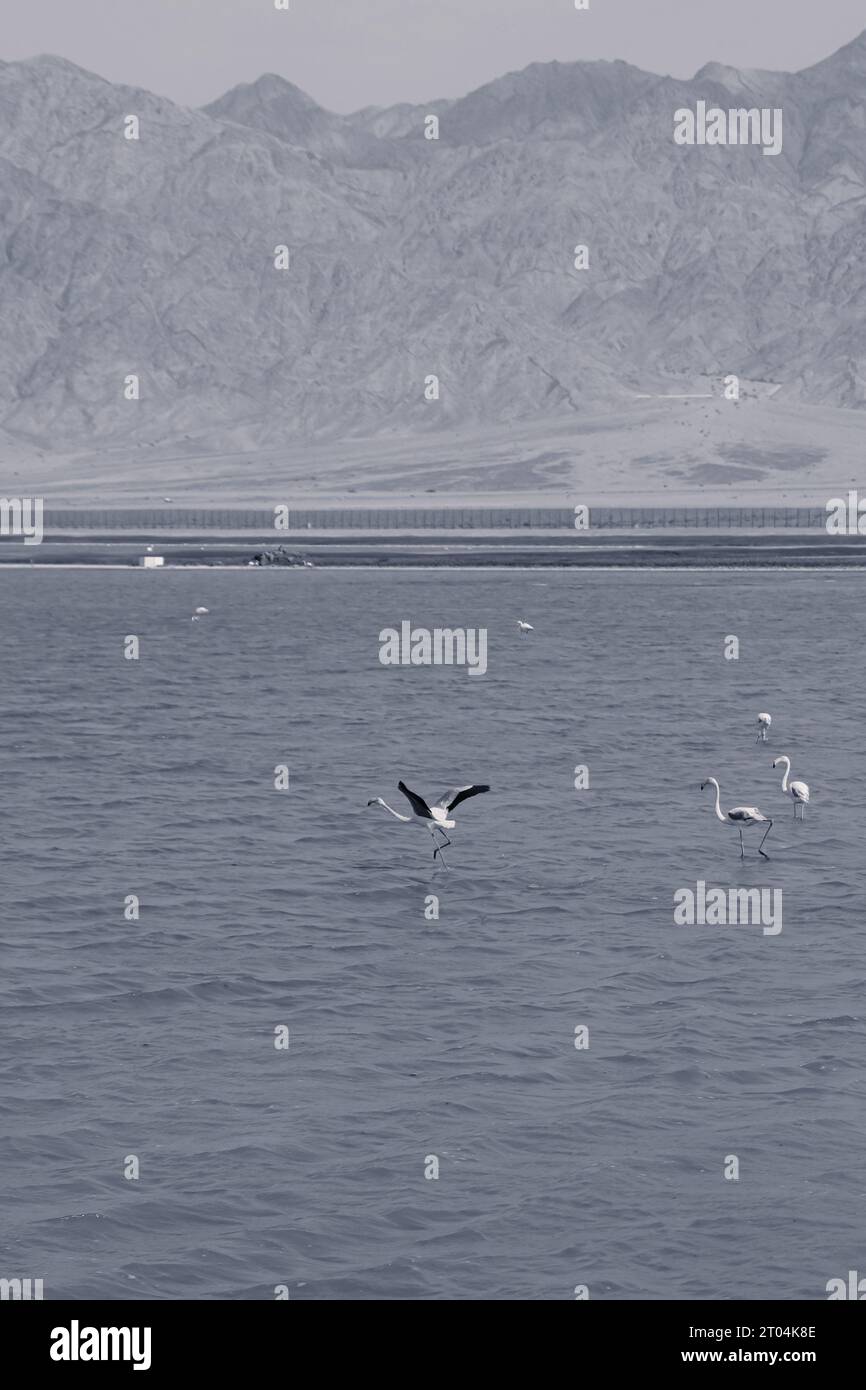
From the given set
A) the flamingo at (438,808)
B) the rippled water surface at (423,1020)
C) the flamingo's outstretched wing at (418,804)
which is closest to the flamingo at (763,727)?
the rippled water surface at (423,1020)

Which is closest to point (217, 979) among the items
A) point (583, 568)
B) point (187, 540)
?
point (583, 568)

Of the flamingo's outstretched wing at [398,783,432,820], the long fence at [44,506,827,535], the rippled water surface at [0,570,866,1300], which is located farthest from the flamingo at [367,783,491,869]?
the long fence at [44,506,827,535]

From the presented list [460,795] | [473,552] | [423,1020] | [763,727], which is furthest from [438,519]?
[423,1020]

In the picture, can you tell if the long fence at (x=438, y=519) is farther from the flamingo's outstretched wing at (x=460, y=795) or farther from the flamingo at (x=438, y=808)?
the flamingo's outstretched wing at (x=460, y=795)

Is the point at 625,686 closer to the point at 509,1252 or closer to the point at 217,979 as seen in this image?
the point at 217,979

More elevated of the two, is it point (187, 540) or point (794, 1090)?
point (187, 540)

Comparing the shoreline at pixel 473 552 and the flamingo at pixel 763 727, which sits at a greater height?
the shoreline at pixel 473 552

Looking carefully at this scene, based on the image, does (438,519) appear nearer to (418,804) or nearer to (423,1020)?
(418,804)
